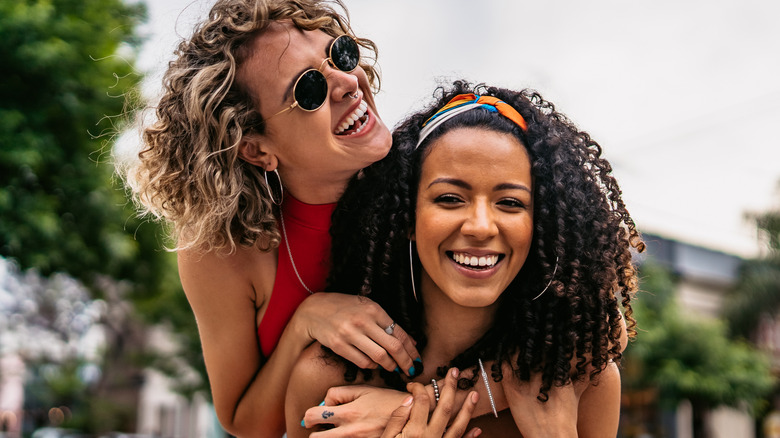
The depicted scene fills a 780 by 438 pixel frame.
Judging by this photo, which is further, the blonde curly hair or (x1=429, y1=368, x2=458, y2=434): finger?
the blonde curly hair

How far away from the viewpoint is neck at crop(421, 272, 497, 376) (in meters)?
3.09

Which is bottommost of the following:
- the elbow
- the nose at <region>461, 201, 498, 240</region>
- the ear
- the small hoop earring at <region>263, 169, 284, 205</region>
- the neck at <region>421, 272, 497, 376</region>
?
the elbow

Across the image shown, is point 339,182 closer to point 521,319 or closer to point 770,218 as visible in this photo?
point 521,319

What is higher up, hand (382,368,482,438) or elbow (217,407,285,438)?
hand (382,368,482,438)

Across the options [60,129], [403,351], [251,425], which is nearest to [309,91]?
[403,351]

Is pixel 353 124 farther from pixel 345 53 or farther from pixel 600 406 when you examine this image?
pixel 600 406

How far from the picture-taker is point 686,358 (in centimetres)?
2117

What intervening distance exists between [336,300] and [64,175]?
8981mm

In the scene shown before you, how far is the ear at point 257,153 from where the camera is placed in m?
3.07

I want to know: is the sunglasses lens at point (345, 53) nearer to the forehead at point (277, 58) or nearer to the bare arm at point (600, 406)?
the forehead at point (277, 58)

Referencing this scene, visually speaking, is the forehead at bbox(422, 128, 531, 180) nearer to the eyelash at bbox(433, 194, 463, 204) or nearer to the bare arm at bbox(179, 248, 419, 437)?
the eyelash at bbox(433, 194, 463, 204)

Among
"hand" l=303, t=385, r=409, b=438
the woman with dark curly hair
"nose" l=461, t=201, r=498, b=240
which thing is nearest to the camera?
"nose" l=461, t=201, r=498, b=240

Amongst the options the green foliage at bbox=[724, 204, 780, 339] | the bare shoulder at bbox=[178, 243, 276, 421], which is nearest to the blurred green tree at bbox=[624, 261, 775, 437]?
the green foliage at bbox=[724, 204, 780, 339]

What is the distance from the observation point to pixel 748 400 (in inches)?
848
